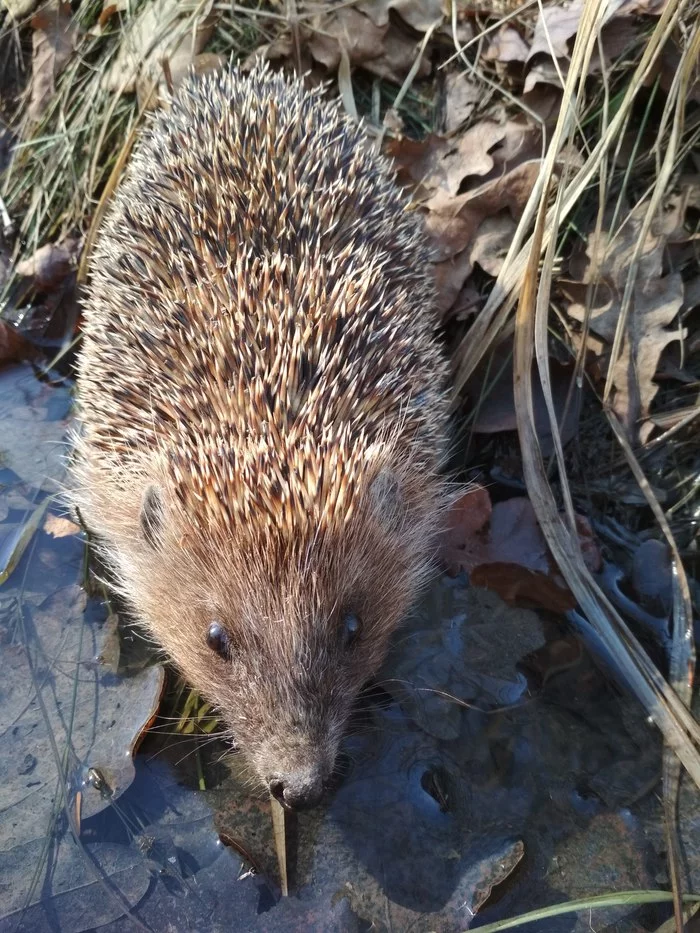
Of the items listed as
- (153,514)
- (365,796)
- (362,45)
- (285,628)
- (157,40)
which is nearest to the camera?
(285,628)

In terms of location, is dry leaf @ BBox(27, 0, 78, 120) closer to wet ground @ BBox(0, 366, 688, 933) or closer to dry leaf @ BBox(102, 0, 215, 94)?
dry leaf @ BBox(102, 0, 215, 94)

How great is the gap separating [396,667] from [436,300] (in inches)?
80.5

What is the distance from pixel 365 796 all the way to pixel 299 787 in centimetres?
51

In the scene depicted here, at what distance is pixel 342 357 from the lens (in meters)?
3.48

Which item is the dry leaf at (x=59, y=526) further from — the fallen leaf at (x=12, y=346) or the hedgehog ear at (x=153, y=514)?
the fallen leaf at (x=12, y=346)

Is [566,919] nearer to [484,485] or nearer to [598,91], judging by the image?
[484,485]

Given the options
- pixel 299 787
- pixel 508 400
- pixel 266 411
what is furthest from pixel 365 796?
pixel 508 400

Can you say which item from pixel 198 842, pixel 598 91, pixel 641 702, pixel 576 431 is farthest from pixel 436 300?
pixel 198 842

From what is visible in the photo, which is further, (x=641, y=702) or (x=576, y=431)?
(x=576, y=431)

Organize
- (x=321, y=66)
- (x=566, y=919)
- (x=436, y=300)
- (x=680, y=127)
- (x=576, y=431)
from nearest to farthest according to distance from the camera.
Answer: (x=566, y=919) → (x=680, y=127) → (x=576, y=431) → (x=436, y=300) → (x=321, y=66)

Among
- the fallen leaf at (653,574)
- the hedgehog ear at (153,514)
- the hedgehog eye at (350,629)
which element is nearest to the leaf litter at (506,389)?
the fallen leaf at (653,574)

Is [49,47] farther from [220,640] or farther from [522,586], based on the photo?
[522,586]

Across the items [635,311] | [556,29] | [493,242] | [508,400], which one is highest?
[556,29]

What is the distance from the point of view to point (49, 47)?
5715 mm
